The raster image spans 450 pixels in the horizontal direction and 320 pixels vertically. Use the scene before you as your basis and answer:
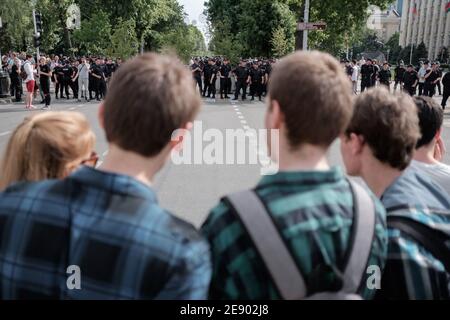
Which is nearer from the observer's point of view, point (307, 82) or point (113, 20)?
point (307, 82)

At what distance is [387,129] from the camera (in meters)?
1.81

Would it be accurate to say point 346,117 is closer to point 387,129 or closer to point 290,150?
point 290,150

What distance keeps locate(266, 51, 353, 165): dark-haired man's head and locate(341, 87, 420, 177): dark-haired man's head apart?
0.38 metres

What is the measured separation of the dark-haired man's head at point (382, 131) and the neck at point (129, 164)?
873 mm

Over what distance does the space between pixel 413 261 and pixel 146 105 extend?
3.42 feet

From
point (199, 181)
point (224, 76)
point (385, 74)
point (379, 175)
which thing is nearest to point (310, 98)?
point (379, 175)

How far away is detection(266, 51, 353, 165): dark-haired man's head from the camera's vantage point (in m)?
1.40

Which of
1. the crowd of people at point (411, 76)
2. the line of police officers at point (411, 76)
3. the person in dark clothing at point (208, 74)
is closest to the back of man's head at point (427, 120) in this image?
the line of police officers at point (411, 76)

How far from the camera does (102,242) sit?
1.28 m

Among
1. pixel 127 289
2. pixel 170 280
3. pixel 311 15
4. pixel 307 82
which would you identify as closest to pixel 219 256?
pixel 170 280

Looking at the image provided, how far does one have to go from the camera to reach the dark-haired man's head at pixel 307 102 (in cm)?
140

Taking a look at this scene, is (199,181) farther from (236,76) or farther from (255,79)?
(255,79)

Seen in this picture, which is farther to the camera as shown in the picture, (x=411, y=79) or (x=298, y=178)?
(x=411, y=79)
